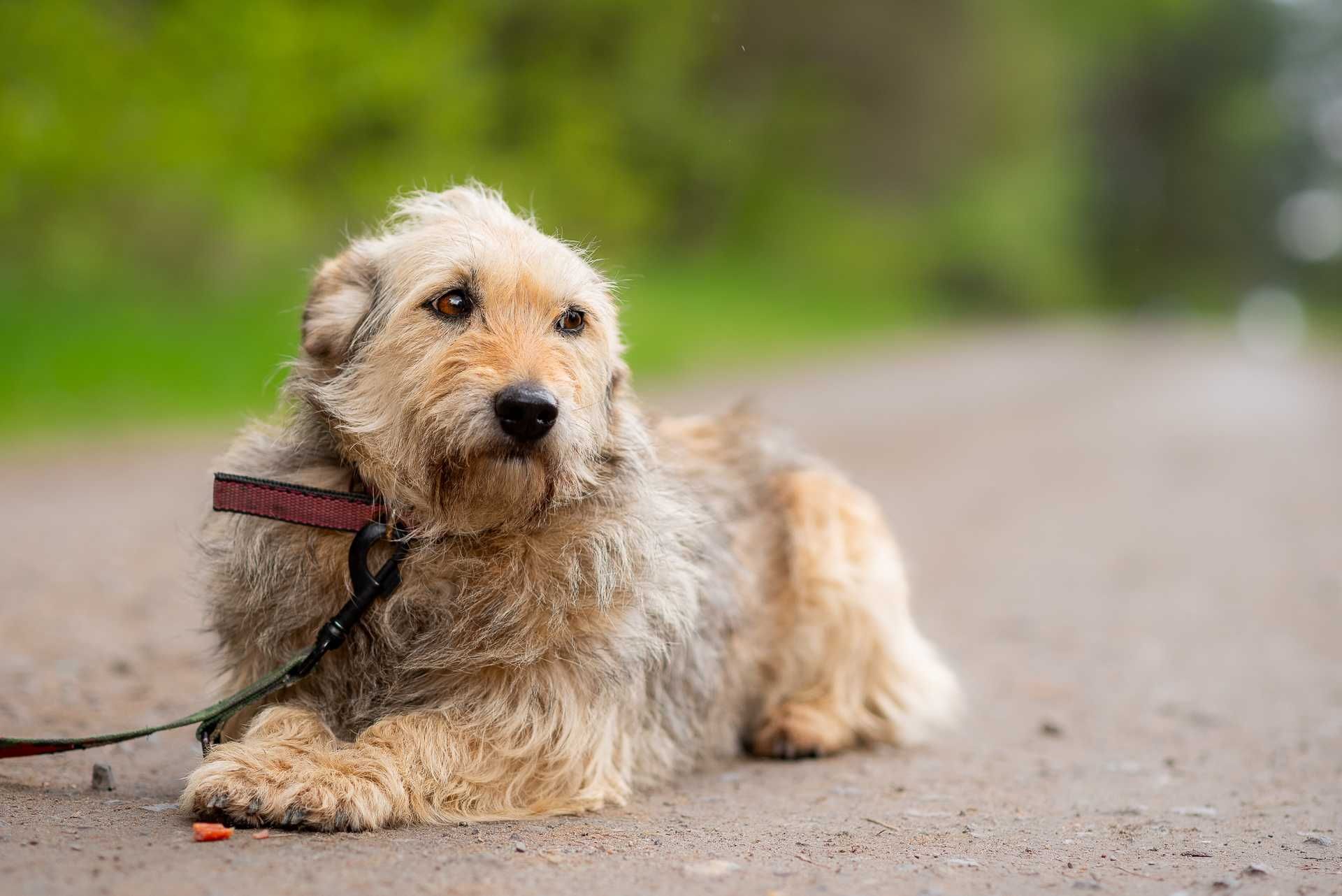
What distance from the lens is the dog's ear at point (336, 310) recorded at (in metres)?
4.45

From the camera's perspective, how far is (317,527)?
4.12 meters

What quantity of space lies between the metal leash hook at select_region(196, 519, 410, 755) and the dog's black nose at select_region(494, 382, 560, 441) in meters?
0.52

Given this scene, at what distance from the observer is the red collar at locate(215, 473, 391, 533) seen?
4.09 m

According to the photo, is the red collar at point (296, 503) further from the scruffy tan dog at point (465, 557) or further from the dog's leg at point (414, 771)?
the dog's leg at point (414, 771)

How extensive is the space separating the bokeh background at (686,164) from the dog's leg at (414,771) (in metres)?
1.90

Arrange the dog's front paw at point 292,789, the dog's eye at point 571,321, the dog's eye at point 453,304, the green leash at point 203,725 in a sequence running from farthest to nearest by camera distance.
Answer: the dog's eye at point 571,321
the dog's eye at point 453,304
the green leash at point 203,725
the dog's front paw at point 292,789

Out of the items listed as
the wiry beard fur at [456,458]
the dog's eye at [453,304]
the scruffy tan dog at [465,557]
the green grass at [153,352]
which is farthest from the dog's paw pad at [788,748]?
the green grass at [153,352]

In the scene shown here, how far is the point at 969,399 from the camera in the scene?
22.9 meters

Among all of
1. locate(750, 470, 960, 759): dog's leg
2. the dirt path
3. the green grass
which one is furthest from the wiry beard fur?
the green grass

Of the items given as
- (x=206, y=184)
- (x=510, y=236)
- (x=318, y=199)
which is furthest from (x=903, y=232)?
(x=510, y=236)

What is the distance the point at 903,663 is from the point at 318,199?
1920 cm

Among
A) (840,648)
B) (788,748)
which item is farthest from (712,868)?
(840,648)

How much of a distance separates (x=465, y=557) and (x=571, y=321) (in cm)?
87

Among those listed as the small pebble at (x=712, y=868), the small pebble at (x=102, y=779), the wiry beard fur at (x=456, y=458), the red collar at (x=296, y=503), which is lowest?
the small pebble at (x=102, y=779)
